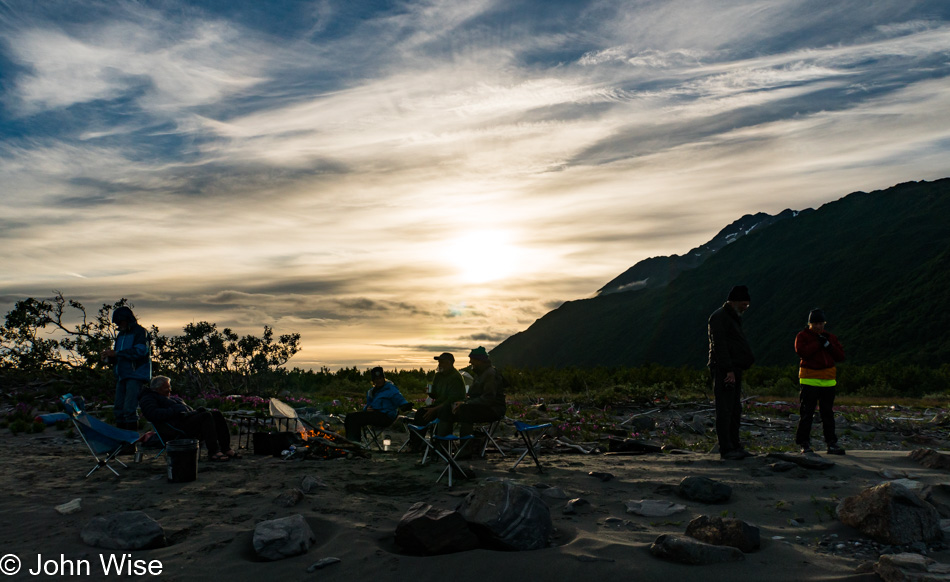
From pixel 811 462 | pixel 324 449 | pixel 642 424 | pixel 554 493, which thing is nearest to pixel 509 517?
pixel 554 493

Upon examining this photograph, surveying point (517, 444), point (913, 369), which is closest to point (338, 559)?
point (517, 444)

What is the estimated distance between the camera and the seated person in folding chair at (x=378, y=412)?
9820mm

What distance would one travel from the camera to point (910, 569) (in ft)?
12.7

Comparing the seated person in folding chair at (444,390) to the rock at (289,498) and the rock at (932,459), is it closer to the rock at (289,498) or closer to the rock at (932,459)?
the rock at (289,498)

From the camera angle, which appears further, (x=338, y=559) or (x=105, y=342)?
(x=105, y=342)

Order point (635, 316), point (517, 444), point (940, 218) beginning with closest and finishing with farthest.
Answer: point (517, 444), point (940, 218), point (635, 316)

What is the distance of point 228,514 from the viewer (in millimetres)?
5887

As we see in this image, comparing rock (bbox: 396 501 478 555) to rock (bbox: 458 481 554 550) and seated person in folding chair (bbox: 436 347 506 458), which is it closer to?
rock (bbox: 458 481 554 550)

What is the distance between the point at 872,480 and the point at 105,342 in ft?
60.6

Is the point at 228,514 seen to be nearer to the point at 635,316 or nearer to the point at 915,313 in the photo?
the point at 915,313

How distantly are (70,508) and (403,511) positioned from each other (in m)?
3.14

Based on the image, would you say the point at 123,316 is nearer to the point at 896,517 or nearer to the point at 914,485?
the point at 896,517

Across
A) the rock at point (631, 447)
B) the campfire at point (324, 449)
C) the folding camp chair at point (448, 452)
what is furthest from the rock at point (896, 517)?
the campfire at point (324, 449)

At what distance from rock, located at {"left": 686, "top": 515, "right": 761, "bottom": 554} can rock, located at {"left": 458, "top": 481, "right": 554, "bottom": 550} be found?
1167mm
